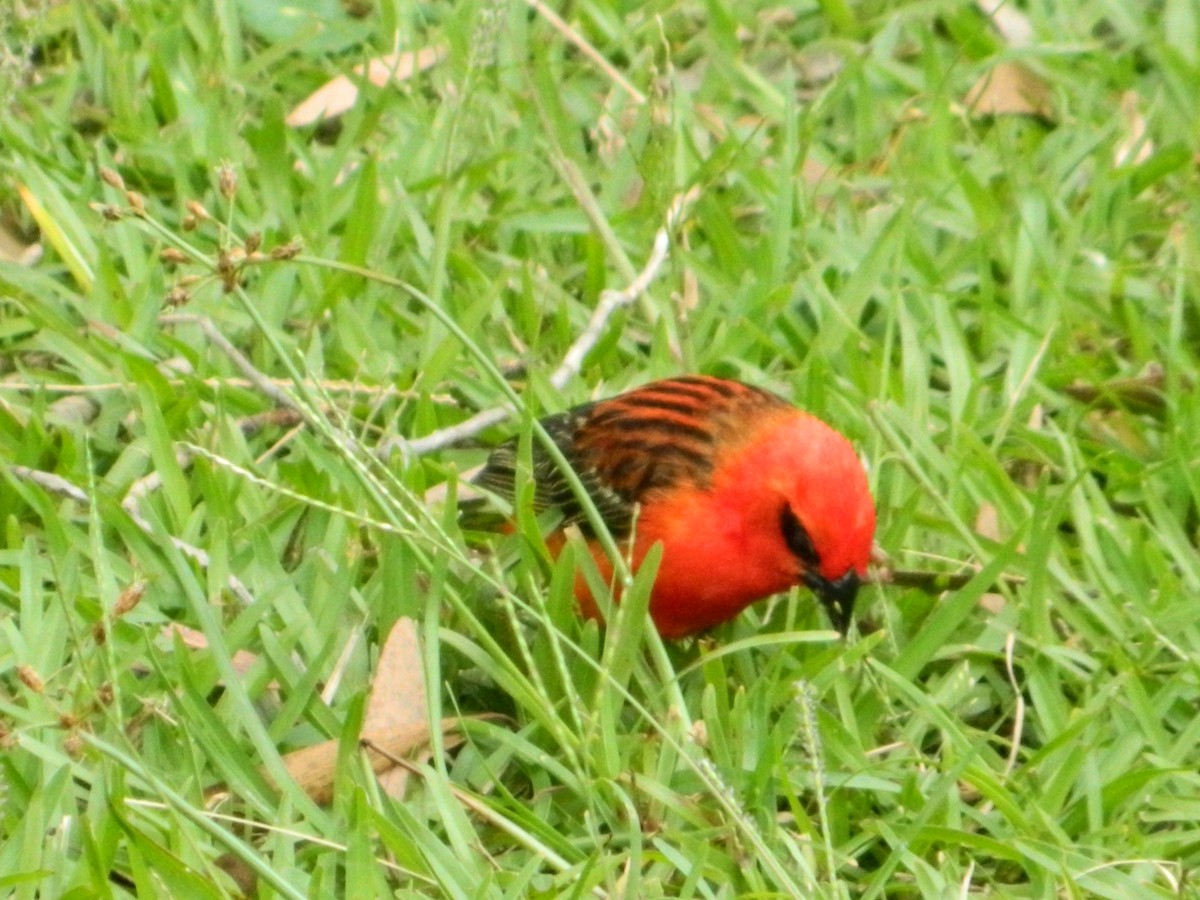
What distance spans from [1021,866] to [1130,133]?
291 centimetres

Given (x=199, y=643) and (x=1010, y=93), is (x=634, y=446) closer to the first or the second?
(x=199, y=643)

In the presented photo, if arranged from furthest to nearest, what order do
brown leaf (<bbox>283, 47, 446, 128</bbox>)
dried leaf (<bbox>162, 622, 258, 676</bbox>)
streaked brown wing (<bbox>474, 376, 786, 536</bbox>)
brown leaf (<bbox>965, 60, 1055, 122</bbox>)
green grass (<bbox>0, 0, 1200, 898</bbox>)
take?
brown leaf (<bbox>965, 60, 1055, 122</bbox>), brown leaf (<bbox>283, 47, 446, 128</bbox>), streaked brown wing (<bbox>474, 376, 786, 536</bbox>), dried leaf (<bbox>162, 622, 258, 676</bbox>), green grass (<bbox>0, 0, 1200, 898</bbox>)

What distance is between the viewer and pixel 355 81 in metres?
5.51

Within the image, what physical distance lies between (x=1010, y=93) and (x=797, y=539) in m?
2.66

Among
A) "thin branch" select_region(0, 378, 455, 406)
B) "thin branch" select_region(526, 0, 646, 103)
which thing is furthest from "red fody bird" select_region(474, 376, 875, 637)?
"thin branch" select_region(526, 0, 646, 103)

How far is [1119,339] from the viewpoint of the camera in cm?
522

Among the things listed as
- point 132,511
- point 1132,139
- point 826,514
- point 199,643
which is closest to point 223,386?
point 132,511

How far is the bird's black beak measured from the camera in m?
3.87

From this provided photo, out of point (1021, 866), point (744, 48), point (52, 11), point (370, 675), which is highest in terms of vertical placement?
point (52, 11)

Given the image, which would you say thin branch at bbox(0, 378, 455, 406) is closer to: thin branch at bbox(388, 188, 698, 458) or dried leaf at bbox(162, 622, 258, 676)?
thin branch at bbox(388, 188, 698, 458)

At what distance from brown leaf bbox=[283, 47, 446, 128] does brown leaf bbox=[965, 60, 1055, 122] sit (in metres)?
1.67

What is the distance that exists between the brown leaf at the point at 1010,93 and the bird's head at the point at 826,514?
2379 millimetres

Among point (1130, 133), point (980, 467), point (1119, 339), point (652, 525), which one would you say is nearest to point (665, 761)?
point (652, 525)

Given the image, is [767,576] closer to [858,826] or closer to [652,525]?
[652,525]
